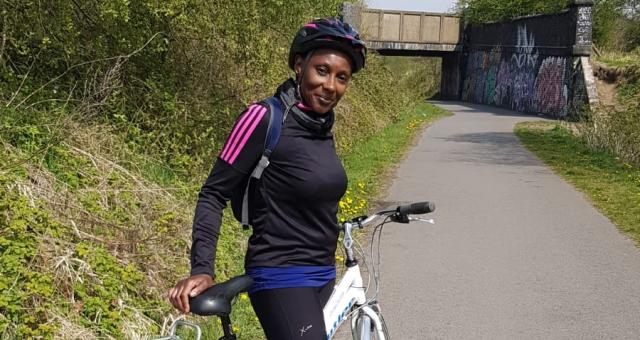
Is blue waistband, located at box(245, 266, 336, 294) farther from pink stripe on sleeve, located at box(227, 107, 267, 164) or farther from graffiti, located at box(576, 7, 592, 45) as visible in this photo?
graffiti, located at box(576, 7, 592, 45)

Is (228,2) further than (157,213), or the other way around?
(228,2)

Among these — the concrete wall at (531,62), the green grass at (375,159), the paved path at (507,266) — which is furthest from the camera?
the concrete wall at (531,62)

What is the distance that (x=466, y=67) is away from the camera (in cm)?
4306

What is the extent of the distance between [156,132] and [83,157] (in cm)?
172

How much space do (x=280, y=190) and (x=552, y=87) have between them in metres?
28.0

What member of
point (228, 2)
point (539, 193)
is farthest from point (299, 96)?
point (539, 193)

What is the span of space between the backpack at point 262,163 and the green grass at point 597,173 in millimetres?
6671

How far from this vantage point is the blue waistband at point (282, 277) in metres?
2.56

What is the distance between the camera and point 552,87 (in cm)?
2895

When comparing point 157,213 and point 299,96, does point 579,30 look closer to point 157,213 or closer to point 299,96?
point 157,213

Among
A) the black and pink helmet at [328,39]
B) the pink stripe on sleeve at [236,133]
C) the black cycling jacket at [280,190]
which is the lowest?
the black cycling jacket at [280,190]

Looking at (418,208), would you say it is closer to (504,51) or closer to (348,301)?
(348,301)

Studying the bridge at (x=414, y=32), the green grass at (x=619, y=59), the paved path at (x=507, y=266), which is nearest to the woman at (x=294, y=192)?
the paved path at (x=507, y=266)

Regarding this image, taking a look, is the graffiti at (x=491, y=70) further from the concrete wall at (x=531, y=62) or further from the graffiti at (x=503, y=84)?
the graffiti at (x=503, y=84)
